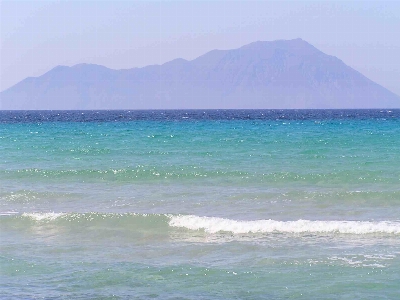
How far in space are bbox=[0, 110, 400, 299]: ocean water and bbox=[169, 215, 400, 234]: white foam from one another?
0.02 metres

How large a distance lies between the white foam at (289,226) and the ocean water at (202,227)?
0.02 meters

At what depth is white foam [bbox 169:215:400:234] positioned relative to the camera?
14.5 metres

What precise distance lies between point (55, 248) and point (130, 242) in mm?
1569

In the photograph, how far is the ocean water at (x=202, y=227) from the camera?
11055 millimetres

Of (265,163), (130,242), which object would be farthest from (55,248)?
(265,163)

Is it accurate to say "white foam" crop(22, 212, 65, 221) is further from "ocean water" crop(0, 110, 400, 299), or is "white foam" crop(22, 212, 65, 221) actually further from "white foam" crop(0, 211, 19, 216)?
"white foam" crop(0, 211, 19, 216)

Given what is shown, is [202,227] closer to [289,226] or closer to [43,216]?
[289,226]

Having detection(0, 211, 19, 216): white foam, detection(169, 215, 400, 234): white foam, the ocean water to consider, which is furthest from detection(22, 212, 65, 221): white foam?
detection(169, 215, 400, 234): white foam

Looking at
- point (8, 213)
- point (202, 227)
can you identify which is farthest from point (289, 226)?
point (8, 213)

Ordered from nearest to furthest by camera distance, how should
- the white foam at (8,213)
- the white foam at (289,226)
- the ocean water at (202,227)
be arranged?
the ocean water at (202,227) → the white foam at (289,226) → the white foam at (8,213)

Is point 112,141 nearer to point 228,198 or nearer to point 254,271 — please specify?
point 228,198

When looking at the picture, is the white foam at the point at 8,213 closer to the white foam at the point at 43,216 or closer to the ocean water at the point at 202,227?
the ocean water at the point at 202,227

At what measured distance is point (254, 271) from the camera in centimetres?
1166

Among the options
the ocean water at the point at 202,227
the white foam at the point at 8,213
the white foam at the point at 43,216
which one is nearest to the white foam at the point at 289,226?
the ocean water at the point at 202,227
